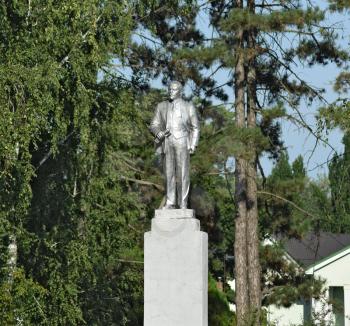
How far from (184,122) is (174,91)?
472 mm

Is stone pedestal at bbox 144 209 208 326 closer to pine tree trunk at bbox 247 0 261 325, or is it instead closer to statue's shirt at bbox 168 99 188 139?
statue's shirt at bbox 168 99 188 139

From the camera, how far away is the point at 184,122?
42.9 feet

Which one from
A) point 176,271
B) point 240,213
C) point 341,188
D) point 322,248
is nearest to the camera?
point 176,271

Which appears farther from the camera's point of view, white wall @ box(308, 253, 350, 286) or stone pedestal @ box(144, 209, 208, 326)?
white wall @ box(308, 253, 350, 286)

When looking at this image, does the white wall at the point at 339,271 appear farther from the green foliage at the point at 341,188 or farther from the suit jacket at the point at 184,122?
the suit jacket at the point at 184,122

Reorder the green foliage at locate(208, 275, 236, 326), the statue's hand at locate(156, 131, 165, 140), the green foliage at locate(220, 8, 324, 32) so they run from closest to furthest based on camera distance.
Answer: the statue's hand at locate(156, 131, 165, 140), the green foliage at locate(220, 8, 324, 32), the green foliage at locate(208, 275, 236, 326)

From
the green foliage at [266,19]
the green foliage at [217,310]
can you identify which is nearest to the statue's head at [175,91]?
the green foliage at [266,19]

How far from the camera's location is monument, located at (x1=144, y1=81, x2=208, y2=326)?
1260 centimetres

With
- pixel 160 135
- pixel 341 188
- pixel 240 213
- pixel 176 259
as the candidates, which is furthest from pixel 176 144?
pixel 341 188

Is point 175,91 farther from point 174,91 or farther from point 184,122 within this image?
point 184,122

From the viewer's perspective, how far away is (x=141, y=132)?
22.6 m

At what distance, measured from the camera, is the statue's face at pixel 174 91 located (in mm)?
13234

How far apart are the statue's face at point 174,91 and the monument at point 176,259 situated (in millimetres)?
398

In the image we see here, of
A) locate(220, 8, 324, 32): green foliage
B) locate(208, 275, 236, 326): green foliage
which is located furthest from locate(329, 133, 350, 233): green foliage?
locate(208, 275, 236, 326): green foliage
